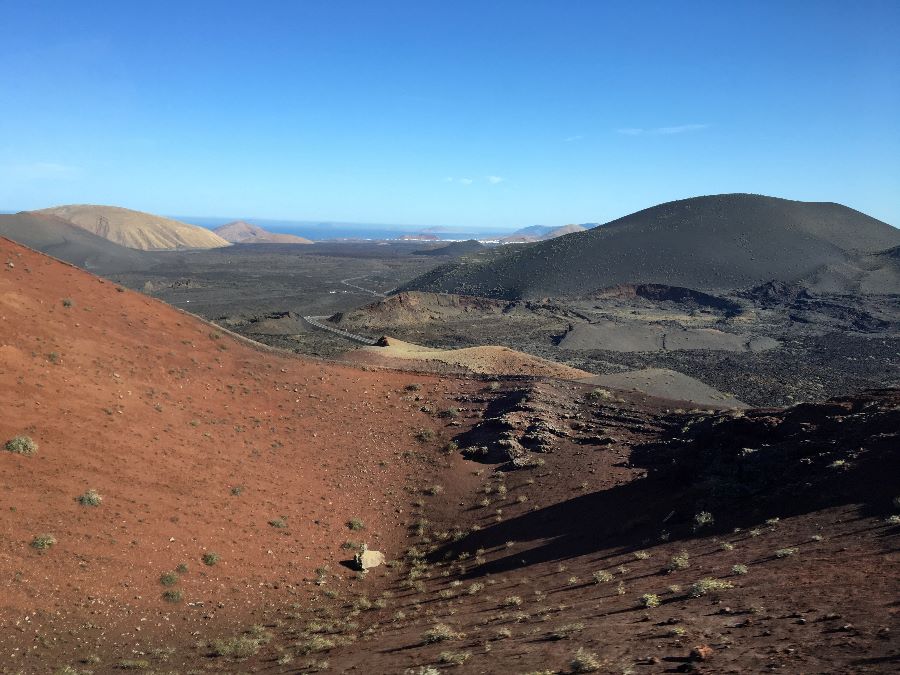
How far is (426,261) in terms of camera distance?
162 m

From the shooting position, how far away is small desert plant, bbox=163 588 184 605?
12242 mm

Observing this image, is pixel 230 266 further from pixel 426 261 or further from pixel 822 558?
pixel 822 558

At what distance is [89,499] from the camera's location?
13.7 metres

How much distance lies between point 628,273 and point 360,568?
254ft

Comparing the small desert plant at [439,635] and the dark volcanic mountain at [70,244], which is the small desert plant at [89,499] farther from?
the dark volcanic mountain at [70,244]

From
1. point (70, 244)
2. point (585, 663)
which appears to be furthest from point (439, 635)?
point (70, 244)

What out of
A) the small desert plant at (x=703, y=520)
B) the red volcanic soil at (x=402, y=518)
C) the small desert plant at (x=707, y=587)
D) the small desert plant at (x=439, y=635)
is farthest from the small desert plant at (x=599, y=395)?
the small desert plant at (x=439, y=635)

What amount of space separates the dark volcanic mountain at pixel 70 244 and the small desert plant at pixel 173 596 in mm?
109167

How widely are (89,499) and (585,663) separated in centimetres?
1201

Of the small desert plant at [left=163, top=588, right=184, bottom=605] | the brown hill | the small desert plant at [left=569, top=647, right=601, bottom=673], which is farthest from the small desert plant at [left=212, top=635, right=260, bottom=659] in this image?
the brown hill

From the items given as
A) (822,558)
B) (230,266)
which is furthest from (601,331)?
(230,266)

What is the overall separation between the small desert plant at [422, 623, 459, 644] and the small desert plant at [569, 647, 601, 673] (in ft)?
9.41

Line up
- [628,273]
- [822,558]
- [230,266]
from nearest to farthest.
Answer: [822,558] → [628,273] → [230,266]

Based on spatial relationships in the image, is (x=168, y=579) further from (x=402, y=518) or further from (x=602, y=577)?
(x=602, y=577)
